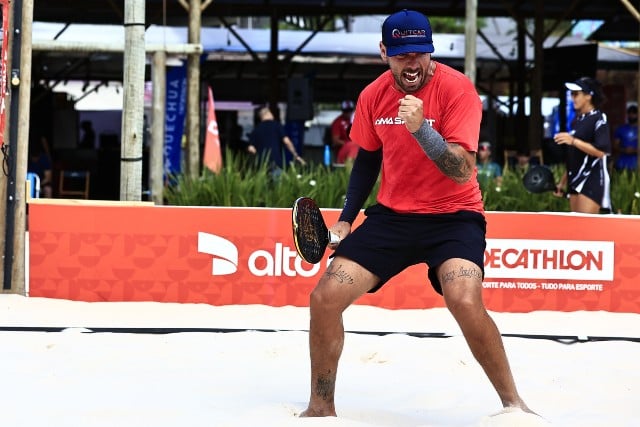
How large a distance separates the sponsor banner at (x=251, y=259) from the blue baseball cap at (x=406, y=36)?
4.01 meters

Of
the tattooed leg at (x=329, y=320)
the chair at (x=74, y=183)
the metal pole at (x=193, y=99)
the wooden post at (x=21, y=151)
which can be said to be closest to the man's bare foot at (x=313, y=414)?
the tattooed leg at (x=329, y=320)

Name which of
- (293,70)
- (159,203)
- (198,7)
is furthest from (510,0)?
(159,203)

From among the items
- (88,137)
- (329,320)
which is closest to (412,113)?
(329,320)

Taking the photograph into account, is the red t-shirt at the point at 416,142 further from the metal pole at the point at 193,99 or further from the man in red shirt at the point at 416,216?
the metal pole at the point at 193,99

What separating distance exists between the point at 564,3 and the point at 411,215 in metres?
15.9

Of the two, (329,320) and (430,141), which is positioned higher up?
(430,141)

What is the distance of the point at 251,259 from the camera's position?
8.36 metres

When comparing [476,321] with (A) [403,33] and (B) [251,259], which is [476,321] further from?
(B) [251,259]

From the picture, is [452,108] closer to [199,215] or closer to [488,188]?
[199,215]

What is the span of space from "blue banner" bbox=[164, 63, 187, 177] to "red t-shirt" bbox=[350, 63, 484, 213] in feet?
24.7

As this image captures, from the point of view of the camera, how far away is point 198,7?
11.9 metres

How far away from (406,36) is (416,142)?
1.50 feet

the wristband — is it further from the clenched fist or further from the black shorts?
the black shorts

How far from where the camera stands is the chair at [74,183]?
61.4 ft
